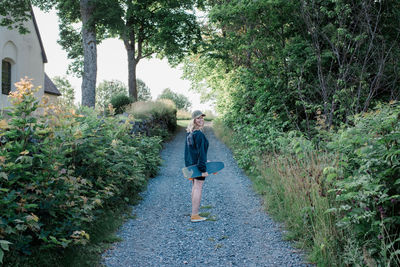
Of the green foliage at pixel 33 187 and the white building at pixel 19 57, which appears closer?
the green foliage at pixel 33 187

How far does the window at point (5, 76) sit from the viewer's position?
67.5ft

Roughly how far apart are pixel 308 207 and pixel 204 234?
1854 mm

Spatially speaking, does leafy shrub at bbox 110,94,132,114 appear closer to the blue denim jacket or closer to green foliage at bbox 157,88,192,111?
the blue denim jacket

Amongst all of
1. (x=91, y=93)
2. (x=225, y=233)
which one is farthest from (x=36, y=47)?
(x=225, y=233)

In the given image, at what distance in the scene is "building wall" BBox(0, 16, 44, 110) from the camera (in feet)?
65.3

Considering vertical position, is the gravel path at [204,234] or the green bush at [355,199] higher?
the green bush at [355,199]

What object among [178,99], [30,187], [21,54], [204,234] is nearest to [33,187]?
[30,187]

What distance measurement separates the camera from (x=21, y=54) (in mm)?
21375

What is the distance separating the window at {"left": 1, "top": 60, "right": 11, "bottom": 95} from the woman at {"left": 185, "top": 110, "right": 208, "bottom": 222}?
18.8m

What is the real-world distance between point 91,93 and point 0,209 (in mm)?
12955

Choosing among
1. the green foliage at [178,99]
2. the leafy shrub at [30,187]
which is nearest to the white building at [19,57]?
the leafy shrub at [30,187]

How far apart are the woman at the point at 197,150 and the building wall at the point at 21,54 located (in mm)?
16000

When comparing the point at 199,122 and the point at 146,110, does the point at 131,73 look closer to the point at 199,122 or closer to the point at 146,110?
the point at 146,110

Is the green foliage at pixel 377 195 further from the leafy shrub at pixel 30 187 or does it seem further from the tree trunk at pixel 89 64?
the tree trunk at pixel 89 64
